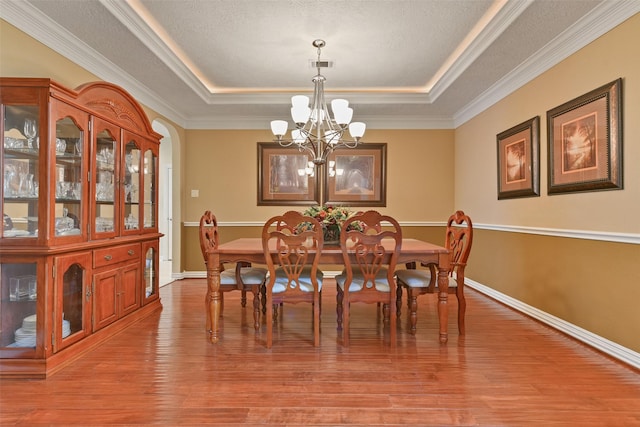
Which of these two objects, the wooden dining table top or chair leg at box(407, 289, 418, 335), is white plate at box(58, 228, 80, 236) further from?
chair leg at box(407, 289, 418, 335)

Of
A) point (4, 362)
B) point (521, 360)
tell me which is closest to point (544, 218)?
Answer: point (521, 360)

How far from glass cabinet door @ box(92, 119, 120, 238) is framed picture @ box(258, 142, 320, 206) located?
251 cm

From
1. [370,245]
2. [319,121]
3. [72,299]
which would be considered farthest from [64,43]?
[370,245]

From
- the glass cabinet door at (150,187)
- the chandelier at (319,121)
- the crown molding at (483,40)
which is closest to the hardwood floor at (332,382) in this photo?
the glass cabinet door at (150,187)

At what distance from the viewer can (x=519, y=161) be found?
11.6 ft

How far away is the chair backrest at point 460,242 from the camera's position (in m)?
2.68

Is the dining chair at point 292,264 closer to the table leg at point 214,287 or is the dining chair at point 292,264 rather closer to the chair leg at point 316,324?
the chair leg at point 316,324

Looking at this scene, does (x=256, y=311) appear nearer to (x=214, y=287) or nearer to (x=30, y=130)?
(x=214, y=287)

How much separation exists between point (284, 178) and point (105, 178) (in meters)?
2.75

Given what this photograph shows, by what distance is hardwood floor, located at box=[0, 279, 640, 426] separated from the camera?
5.61 ft

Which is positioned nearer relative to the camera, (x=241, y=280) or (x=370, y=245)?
(x=370, y=245)

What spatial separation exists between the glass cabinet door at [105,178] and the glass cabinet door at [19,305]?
1.73 ft

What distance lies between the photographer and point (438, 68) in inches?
152

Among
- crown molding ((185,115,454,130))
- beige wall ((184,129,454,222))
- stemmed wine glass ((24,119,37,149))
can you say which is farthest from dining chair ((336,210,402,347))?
crown molding ((185,115,454,130))
